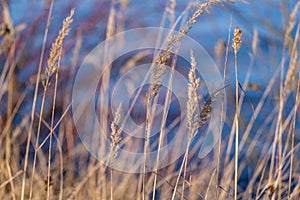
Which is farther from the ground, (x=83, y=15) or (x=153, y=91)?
(x=83, y=15)

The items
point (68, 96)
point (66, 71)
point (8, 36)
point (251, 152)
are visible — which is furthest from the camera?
point (66, 71)

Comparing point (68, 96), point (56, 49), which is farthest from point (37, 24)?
point (56, 49)

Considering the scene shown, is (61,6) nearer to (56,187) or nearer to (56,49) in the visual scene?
(56,187)

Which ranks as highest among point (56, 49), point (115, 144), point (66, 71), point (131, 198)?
point (66, 71)

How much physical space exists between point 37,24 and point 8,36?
7.62 feet

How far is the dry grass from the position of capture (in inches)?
54.6

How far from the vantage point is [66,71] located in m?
3.72

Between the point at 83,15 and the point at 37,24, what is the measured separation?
30 centimetres

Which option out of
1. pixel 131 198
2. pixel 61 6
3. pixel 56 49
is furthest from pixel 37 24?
pixel 56 49

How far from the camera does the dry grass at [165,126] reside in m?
1.39

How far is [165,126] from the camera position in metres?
3.03

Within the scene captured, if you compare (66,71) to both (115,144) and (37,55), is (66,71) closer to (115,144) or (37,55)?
(37,55)

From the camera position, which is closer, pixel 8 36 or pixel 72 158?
pixel 8 36

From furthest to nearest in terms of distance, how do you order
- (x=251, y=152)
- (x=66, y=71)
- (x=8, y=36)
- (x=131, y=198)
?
1. (x=66, y=71)
2. (x=131, y=198)
3. (x=251, y=152)
4. (x=8, y=36)
